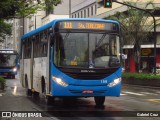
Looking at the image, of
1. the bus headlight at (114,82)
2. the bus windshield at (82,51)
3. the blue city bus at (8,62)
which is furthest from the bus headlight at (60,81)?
the blue city bus at (8,62)

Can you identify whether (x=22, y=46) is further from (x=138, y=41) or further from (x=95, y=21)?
(x=138, y=41)

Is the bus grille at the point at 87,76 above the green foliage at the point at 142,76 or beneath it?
above

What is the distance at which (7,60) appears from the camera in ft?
161

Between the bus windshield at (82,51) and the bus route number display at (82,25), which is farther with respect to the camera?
the bus route number display at (82,25)

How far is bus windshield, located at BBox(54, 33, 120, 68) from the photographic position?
15.3 metres

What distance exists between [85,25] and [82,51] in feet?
3.56

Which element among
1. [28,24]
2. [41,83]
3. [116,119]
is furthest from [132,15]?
[28,24]

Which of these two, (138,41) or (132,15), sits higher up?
(132,15)

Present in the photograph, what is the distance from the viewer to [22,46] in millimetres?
24484

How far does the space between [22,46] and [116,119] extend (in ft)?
41.4

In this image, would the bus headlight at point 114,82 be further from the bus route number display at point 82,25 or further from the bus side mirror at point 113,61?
the bus route number display at point 82,25

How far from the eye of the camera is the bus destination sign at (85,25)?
1566cm

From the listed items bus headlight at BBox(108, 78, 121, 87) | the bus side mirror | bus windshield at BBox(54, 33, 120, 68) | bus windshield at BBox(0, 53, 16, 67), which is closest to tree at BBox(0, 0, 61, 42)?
bus windshield at BBox(54, 33, 120, 68)

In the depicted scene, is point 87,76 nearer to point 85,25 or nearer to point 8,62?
point 85,25
